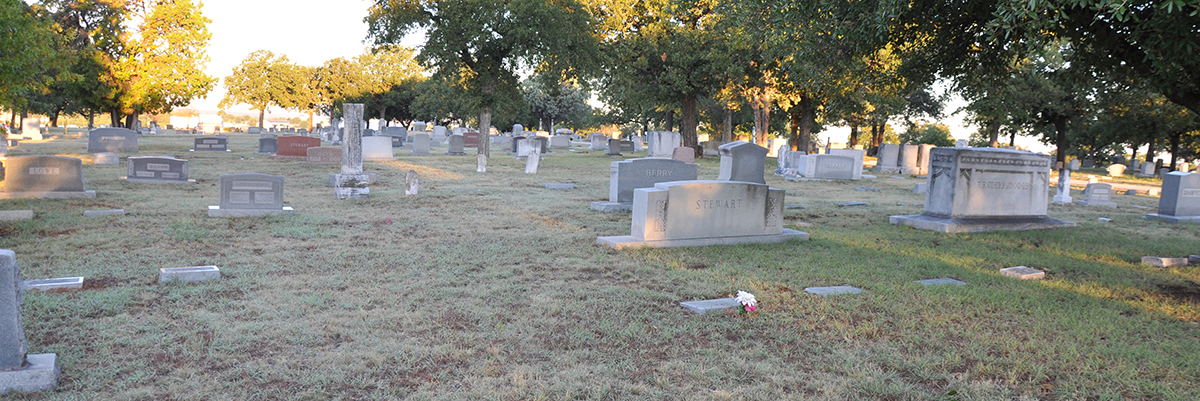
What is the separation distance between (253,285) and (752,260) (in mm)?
4982

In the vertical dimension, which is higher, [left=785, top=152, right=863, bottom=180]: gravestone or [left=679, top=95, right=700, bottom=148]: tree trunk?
[left=679, top=95, right=700, bottom=148]: tree trunk

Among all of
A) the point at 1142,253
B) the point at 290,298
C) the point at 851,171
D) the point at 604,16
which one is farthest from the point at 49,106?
the point at 1142,253

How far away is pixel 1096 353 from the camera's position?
459 cm

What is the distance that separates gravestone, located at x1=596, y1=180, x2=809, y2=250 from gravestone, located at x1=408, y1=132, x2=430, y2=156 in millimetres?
21755

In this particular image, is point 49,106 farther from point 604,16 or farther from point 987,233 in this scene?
point 987,233

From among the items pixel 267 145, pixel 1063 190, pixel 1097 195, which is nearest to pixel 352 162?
pixel 267 145

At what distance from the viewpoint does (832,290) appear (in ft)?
20.4

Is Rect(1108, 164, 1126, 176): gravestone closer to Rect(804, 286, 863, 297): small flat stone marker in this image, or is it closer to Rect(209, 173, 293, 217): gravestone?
Rect(804, 286, 863, 297): small flat stone marker

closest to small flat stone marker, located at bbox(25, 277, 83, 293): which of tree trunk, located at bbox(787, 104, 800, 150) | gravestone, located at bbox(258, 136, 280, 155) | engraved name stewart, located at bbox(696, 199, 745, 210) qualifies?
engraved name stewart, located at bbox(696, 199, 745, 210)

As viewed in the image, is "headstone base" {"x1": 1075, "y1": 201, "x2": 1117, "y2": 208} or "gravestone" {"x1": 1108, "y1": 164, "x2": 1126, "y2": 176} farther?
"gravestone" {"x1": 1108, "y1": 164, "x2": 1126, "y2": 176}

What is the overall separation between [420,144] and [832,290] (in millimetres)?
25101

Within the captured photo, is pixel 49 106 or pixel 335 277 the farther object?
pixel 49 106

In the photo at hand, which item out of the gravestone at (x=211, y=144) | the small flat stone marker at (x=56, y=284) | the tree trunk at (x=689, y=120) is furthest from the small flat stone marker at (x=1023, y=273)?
the gravestone at (x=211, y=144)

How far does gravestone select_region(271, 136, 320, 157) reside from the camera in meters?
22.9
